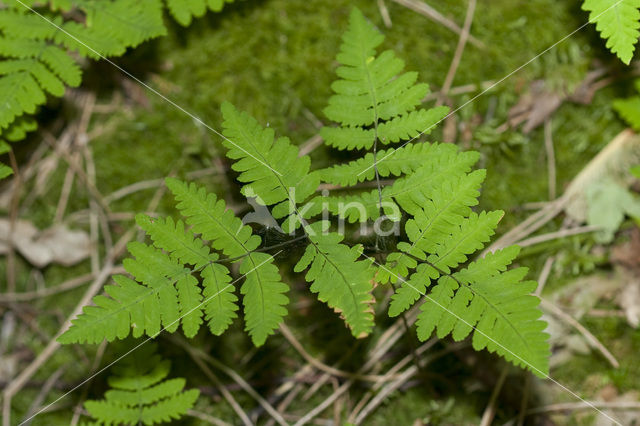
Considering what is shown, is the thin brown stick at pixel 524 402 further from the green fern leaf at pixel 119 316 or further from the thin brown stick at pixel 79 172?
the thin brown stick at pixel 79 172

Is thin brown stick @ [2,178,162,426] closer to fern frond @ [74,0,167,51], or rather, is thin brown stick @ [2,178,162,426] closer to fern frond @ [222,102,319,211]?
fern frond @ [74,0,167,51]

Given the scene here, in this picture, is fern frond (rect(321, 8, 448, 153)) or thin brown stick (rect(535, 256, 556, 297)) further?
thin brown stick (rect(535, 256, 556, 297))

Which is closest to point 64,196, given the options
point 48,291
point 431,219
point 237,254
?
point 48,291

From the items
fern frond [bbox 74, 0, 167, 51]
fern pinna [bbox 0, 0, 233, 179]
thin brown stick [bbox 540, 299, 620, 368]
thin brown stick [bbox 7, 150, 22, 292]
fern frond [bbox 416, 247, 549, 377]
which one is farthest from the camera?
thin brown stick [bbox 7, 150, 22, 292]

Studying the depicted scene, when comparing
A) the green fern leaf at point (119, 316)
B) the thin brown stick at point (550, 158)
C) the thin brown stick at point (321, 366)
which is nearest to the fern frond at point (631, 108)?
the thin brown stick at point (550, 158)

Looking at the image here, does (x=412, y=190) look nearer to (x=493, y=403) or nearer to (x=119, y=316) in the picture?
(x=119, y=316)

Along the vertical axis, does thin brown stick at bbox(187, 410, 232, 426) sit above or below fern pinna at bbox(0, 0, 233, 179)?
below

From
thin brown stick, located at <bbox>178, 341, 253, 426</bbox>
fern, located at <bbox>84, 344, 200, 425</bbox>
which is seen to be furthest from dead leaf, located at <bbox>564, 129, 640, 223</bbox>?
fern, located at <bbox>84, 344, 200, 425</bbox>
